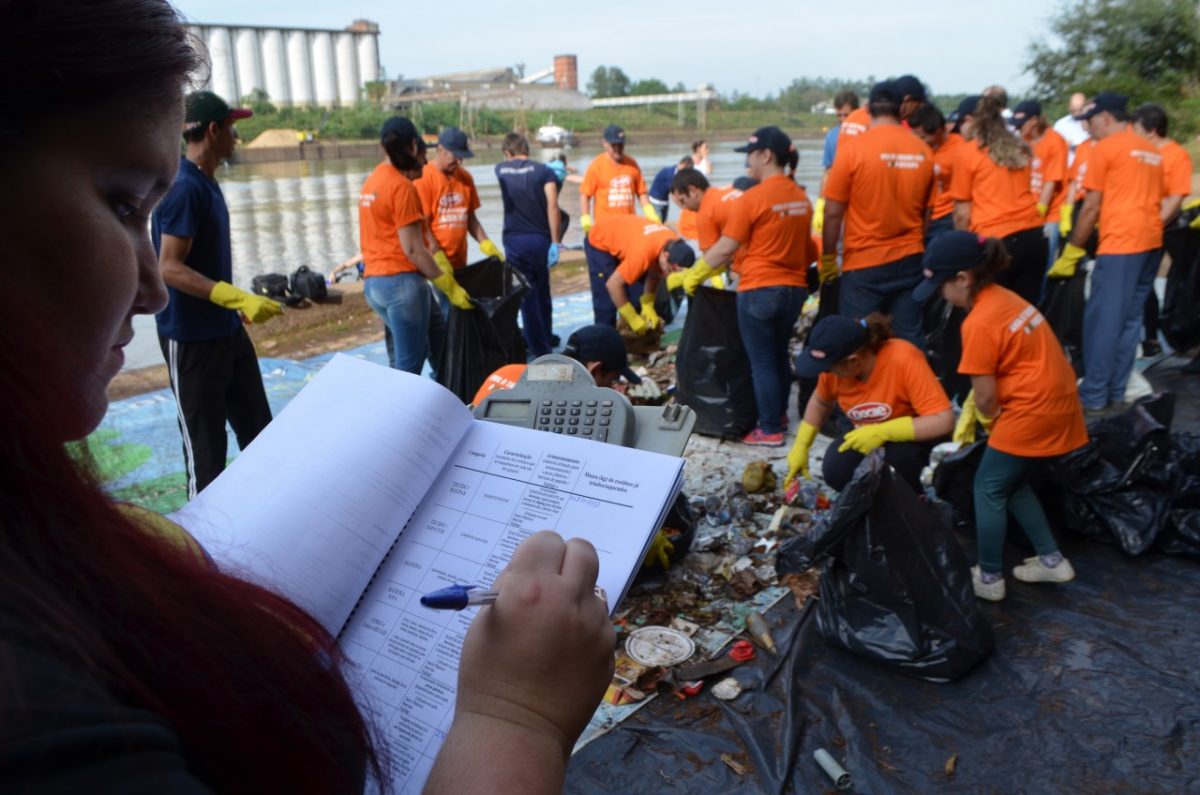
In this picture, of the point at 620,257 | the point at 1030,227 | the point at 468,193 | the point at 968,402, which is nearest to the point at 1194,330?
the point at 1030,227

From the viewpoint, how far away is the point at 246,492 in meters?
0.92

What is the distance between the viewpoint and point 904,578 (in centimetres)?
242

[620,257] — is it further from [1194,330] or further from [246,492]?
[246,492]

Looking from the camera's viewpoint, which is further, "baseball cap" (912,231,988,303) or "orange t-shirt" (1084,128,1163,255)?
"orange t-shirt" (1084,128,1163,255)

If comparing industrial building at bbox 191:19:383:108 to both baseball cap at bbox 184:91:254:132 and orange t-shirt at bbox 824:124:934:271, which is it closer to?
orange t-shirt at bbox 824:124:934:271

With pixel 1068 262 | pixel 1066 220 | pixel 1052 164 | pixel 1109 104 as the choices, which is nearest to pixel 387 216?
pixel 1068 262

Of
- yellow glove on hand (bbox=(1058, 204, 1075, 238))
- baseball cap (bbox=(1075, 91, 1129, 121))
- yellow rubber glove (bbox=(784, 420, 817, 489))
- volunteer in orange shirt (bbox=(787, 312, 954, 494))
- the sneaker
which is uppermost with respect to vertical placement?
baseball cap (bbox=(1075, 91, 1129, 121))

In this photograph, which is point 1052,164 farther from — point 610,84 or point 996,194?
point 610,84

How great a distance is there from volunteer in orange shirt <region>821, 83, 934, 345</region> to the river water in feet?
11.2

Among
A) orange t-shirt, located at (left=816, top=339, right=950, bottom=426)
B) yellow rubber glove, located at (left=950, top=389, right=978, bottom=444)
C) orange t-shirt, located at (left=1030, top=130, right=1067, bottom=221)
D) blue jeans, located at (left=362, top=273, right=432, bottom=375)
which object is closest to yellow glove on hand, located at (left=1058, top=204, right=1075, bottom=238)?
orange t-shirt, located at (left=1030, top=130, right=1067, bottom=221)

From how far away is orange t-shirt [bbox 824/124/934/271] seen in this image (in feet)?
13.6

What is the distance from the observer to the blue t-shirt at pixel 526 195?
596 cm

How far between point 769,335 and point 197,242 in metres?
2.65

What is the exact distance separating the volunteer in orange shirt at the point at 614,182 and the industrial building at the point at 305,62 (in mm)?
58515
